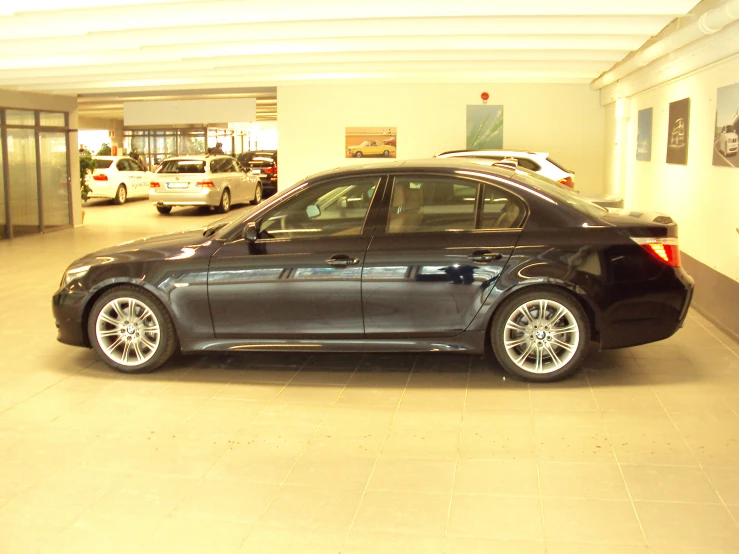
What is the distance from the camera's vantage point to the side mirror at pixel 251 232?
578 centimetres

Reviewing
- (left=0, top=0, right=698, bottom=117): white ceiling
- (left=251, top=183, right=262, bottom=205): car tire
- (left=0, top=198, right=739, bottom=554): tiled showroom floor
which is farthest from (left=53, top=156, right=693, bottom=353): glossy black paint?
(left=251, top=183, right=262, bottom=205): car tire

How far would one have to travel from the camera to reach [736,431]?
475 cm

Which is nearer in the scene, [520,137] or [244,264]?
[244,264]

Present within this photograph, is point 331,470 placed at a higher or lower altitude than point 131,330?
lower

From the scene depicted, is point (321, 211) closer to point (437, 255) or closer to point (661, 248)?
point (437, 255)

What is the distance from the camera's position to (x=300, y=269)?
18.6 ft

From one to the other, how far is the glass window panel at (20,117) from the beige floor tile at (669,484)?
13054 millimetres

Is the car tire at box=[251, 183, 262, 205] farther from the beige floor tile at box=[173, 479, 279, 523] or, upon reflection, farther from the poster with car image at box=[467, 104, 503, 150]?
the beige floor tile at box=[173, 479, 279, 523]

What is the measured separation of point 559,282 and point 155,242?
2.83 m

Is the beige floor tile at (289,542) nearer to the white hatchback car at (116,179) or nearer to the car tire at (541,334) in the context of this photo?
the car tire at (541,334)

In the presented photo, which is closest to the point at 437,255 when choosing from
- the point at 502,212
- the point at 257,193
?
the point at 502,212

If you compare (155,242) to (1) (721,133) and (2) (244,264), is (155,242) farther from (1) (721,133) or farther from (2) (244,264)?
(1) (721,133)

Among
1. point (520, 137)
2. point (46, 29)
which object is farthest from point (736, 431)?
point (520, 137)

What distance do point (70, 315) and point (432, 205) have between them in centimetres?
264
